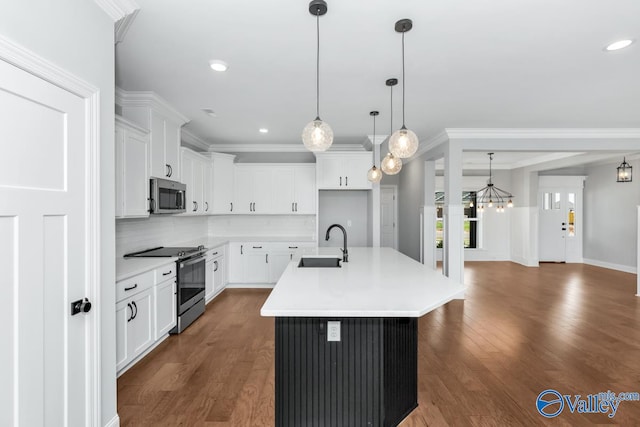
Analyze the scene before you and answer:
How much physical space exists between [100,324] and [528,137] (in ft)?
18.7

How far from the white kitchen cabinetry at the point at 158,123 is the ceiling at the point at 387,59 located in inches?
5.9

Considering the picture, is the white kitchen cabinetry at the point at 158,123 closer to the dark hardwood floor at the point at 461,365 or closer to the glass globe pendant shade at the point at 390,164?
the dark hardwood floor at the point at 461,365

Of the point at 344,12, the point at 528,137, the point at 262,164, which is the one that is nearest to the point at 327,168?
the point at 262,164

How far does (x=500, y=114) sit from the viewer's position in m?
4.21

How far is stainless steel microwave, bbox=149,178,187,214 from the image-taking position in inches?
139

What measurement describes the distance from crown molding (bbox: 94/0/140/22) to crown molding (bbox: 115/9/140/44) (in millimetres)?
56

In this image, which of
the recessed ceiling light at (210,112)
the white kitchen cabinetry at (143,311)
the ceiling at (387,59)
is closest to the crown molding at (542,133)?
the ceiling at (387,59)

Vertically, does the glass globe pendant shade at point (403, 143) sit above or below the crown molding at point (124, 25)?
below

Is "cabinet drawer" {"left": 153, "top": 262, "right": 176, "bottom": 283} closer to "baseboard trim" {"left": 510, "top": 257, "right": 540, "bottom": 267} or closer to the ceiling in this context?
the ceiling

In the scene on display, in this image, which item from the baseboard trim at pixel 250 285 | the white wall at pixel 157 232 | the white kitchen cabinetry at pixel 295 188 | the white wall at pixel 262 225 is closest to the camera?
the white wall at pixel 157 232

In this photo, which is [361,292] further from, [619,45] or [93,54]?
[619,45]

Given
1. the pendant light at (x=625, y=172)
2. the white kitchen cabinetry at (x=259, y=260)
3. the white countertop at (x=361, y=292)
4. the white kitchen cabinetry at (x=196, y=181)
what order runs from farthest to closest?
the pendant light at (x=625, y=172) → the white kitchen cabinetry at (x=259, y=260) → the white kitchen cabinetry at (x=196, y=181) → the white countertop at (x=361, y=292)

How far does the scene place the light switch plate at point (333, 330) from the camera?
74.6 inches

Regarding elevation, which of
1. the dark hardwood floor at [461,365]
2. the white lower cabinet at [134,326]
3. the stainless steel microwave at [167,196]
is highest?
the stainless steel microwave at [167,196]
